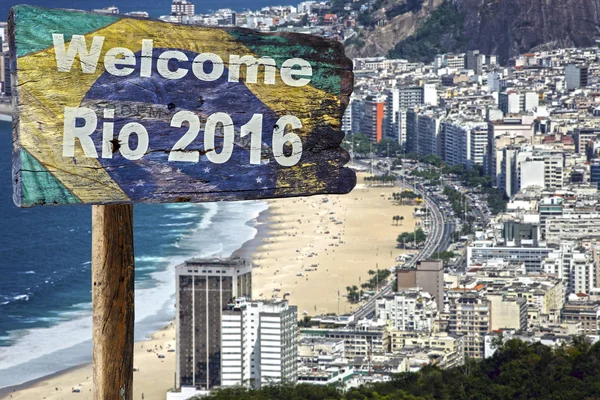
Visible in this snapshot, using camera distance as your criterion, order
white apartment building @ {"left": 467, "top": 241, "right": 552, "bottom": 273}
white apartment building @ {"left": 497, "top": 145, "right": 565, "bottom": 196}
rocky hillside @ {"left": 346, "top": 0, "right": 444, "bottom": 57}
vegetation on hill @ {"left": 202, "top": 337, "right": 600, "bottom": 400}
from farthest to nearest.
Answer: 1. rocky hillside @ {"left": 346, "top": 0, "right": 444, "bottom": 57}
2. white apartment building @ {"left": 497, "top": 145, "right": 565, "bottom": 196}
3. white apartment building @ {"left": 467, "top": 241, "right": 552, "bottom": 273}
4. vegetation on hill @ {"left": 202, "top": 337, "right": 600, "bottom": 400}

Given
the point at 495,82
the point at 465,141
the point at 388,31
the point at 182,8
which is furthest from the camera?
the point at 182,8

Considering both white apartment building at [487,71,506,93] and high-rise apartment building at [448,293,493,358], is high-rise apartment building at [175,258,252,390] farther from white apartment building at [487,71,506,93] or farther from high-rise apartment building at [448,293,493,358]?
white apartment building at [487,71,506,93]

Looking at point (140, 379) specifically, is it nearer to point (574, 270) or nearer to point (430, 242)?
point (574, 270)

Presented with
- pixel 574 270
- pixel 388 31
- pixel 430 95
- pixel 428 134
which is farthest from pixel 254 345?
pixel 388 31

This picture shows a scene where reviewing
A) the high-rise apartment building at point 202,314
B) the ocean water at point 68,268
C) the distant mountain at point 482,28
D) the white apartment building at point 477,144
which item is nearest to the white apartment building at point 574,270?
the ocean water at point 68,268

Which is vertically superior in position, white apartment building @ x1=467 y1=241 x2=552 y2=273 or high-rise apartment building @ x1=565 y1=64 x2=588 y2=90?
high-rise apartment building @ x1=565 y1=64 x2=588 y2=90

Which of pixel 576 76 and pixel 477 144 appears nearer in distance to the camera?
pixel 477 144

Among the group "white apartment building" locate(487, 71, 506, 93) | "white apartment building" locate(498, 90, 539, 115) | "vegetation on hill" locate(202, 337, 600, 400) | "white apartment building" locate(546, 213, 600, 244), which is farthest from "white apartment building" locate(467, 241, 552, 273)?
"white apartment building" locate(487, 71, 506, 93)
